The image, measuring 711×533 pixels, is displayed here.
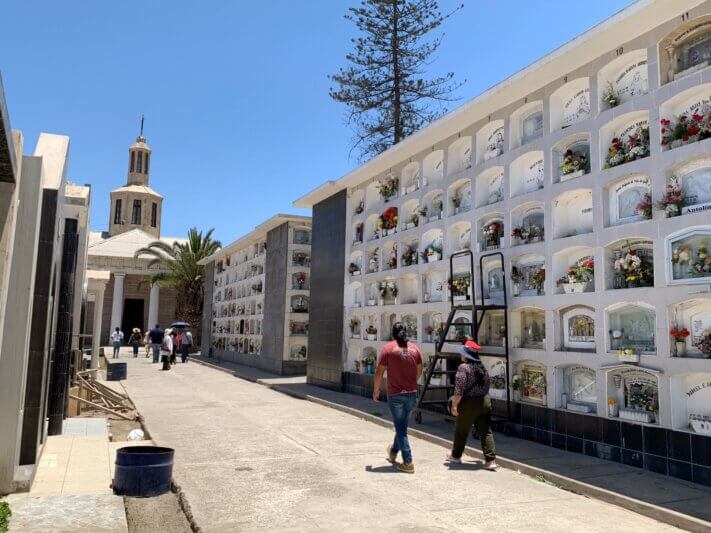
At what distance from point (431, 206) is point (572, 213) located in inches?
141

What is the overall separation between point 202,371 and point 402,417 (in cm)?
1596

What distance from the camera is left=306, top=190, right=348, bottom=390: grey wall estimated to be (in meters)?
14.4

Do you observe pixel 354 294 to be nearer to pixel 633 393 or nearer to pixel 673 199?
pixel 633 393

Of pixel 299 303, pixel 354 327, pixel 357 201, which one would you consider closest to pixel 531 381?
pixel 354 327

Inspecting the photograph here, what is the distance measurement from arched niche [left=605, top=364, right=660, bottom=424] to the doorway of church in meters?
39.2

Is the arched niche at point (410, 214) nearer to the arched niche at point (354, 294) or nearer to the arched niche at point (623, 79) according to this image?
the arched niche at point (354, 294)

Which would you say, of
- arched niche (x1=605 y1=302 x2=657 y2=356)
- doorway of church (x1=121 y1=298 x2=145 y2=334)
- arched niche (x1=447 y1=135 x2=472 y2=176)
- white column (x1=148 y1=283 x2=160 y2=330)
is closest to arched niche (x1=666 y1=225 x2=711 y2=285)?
arched niche (x1=605 y1=302 x2=657 y2=356)

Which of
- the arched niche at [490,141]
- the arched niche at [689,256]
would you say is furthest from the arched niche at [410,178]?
the arched niche at [689,256]

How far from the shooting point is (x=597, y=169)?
7410 mm

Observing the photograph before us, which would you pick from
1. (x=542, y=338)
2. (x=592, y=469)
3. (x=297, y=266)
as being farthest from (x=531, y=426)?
(x=297, y=266)

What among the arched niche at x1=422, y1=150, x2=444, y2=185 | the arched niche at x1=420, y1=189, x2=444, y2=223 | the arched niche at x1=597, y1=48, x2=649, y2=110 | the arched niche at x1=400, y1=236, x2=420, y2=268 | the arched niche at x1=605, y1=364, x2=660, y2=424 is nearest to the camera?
the arched niche at x1=605, y1=364, x2=660, y2=424

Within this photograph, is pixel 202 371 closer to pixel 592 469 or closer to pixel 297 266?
pixel 297 266

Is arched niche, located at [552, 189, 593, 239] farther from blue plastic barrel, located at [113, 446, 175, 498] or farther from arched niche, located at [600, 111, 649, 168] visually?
blue plastic barrel, located at [113, 446, 175, 498]

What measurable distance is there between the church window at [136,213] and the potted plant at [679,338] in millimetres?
49427
